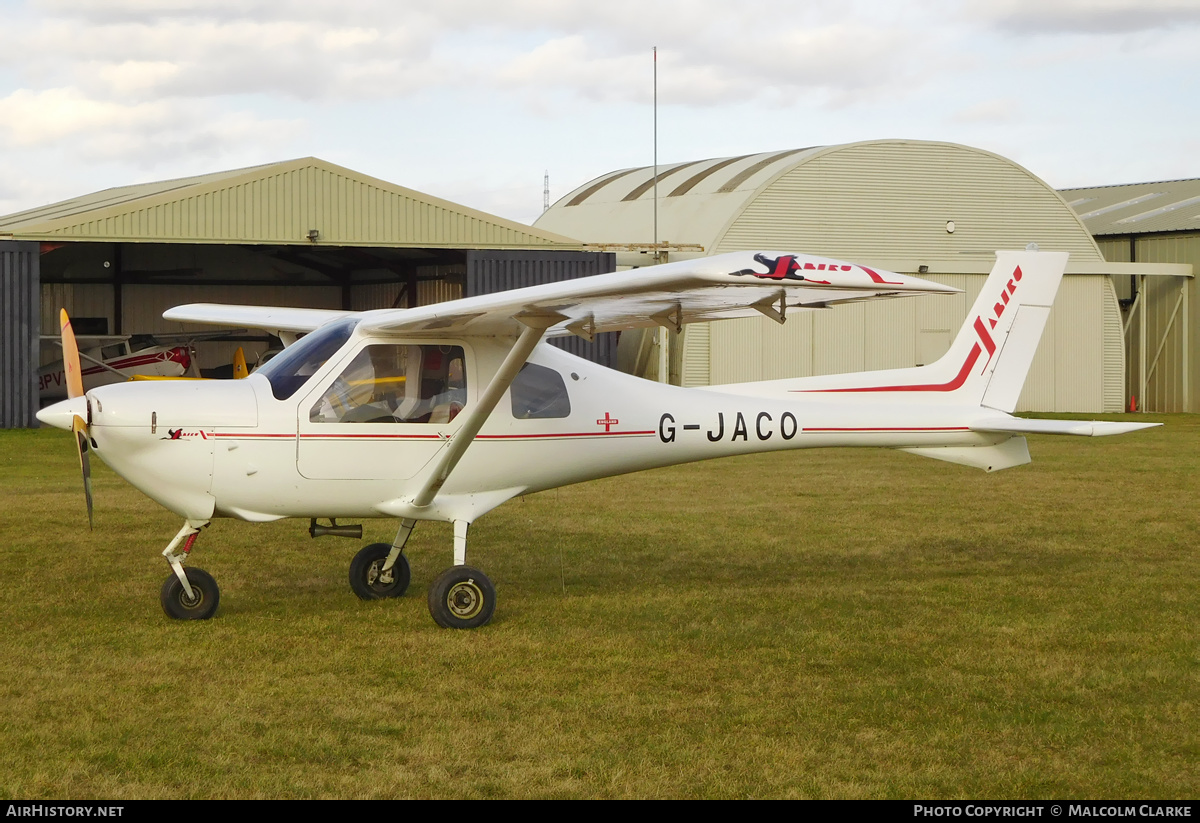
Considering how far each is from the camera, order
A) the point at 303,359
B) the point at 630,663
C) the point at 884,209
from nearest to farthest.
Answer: the point at 630,663 → the point at 303,359 → the point at 884,209

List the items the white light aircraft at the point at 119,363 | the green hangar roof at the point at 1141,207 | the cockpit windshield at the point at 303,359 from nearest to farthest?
1. the cockpit windshield at the point at 303,359
2. the white light aircraft at the point at 119,363
3. the green hangar roof at the point at 1141,207

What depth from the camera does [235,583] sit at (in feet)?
31.8

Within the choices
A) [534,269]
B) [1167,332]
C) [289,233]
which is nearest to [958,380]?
[289,233]

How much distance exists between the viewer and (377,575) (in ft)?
30.1

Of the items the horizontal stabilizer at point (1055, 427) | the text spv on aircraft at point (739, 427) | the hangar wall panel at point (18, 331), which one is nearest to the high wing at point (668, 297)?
the text spv on aircraft at point (739, 427)

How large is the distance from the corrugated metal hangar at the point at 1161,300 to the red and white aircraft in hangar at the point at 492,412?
84.2 feet

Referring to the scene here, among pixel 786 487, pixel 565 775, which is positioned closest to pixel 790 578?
pixel 565 775

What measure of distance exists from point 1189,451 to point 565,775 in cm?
1933

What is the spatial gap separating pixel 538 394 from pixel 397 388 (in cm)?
99

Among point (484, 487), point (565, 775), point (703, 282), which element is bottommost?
point (565, 775)

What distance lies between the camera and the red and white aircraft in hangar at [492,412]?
25.0ft

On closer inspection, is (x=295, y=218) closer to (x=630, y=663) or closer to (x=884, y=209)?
(x=884, y=209)

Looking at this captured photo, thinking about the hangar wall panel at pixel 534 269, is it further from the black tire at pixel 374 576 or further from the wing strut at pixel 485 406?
the wing strut at pixel 485 406

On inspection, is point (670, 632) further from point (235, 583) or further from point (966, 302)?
point (966, 302)
